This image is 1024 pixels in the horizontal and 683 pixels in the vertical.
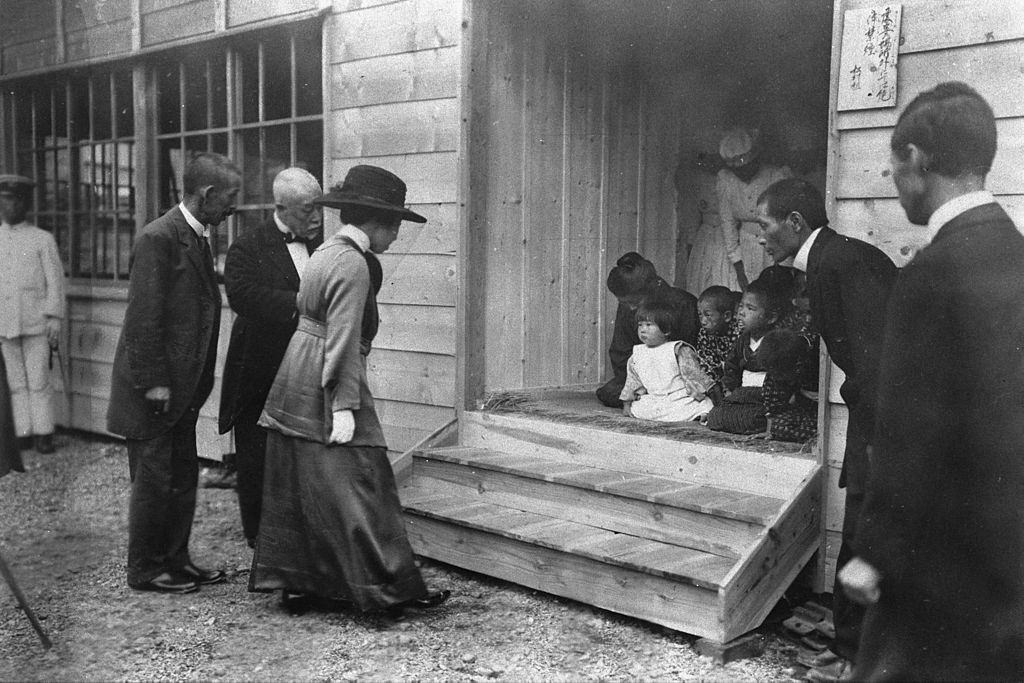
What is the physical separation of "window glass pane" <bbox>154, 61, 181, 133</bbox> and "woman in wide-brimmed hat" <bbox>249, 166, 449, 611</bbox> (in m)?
3.77

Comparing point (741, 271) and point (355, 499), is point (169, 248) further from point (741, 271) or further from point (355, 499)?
point (741, 271)

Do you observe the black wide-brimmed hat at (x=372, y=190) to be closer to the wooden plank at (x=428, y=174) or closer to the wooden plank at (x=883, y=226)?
the wooden plank at (x=428, y=174)

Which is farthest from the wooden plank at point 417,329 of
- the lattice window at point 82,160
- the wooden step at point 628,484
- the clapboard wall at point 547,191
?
the lattice window at point 82,160

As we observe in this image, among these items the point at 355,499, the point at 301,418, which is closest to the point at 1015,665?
the point at 355,499

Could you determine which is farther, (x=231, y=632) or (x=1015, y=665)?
(x=231, y=632)

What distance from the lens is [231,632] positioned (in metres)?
3.70

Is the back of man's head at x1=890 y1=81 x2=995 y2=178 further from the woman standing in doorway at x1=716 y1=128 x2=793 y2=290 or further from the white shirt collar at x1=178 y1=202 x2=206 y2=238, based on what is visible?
the woman standing in doorway at x1=716 y1=128 x2=793 y2=290

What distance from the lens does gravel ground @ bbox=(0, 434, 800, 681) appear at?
10.9ft

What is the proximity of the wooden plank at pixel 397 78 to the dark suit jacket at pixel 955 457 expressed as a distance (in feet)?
11.1

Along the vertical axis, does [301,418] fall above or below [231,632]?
above

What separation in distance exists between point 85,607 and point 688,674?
2.56m

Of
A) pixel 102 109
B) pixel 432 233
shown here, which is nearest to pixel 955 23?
pixel 432 233

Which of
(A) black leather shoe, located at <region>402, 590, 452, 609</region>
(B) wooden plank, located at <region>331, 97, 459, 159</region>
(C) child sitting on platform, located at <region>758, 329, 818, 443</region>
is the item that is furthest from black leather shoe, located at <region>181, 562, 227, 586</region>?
(C) child sitting on platform, located at <region>758, 329, 818, 443</region>

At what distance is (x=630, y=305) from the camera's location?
5.54 metres
